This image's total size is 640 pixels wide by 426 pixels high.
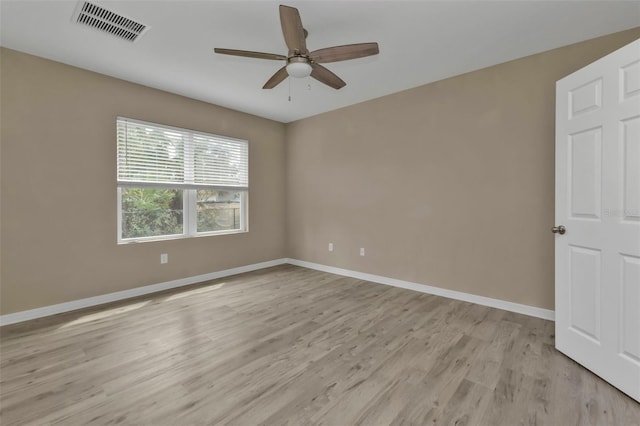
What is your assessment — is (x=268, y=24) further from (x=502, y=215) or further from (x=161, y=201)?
(x=502, y=215)

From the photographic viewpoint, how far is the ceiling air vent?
2.22 meters

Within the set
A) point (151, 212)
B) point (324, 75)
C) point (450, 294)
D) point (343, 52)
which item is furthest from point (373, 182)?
point (151, 212)

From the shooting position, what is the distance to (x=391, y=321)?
9.37 ft

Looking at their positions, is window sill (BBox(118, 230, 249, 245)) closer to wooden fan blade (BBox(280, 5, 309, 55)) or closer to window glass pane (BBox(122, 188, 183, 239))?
window glass pane (BBox(122, 188, 183, 239))

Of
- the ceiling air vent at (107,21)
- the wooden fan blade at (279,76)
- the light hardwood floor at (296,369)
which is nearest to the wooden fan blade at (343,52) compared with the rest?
the wooden fan blade at (279,76)

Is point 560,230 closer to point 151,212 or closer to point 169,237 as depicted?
point 169,237

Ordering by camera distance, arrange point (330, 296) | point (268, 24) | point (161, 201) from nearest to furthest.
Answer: point (268, 24)
point (330, 296)
point (161, 201)

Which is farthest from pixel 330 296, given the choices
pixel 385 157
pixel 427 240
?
pixel 385 157

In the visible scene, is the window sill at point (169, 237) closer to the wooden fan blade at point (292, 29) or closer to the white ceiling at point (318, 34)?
the white ceiling at point (318, 34)

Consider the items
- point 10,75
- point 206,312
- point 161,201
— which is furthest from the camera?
point 161,201

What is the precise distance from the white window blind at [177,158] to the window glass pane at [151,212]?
0.14m

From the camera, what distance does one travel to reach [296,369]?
2047mm

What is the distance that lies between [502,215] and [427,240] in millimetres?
902

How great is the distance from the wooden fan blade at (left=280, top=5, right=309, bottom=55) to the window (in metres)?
2.62
